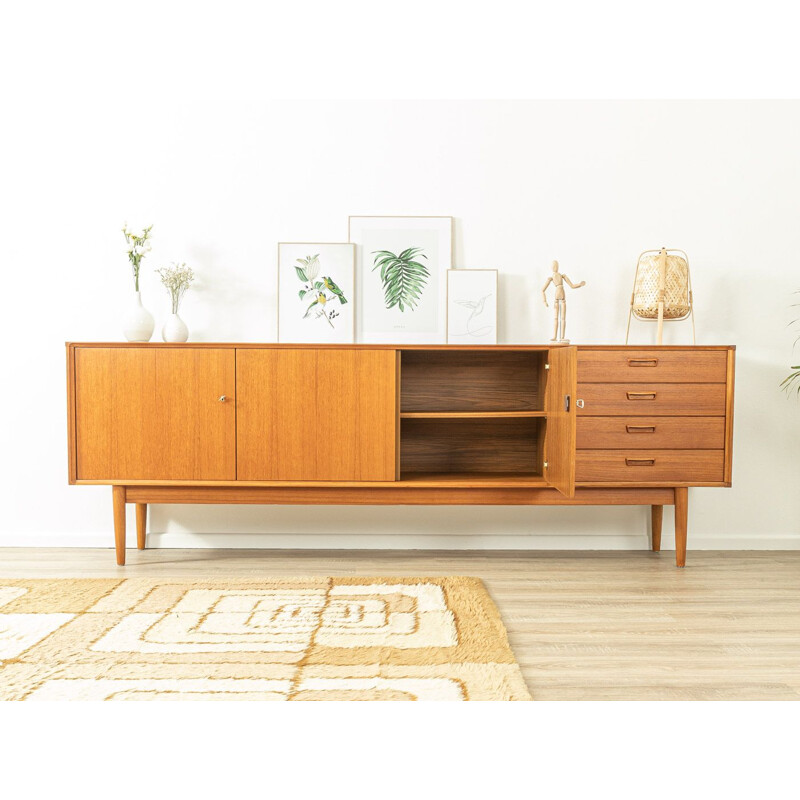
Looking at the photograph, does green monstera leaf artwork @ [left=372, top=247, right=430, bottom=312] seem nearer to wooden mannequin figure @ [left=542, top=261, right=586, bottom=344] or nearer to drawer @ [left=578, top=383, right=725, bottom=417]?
wooden mannequin figure @ [left=542, top=261, right=586, bottom=344]

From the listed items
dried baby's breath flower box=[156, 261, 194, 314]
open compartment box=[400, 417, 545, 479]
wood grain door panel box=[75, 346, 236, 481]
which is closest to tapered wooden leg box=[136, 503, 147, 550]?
wood grain door panel box=[75, 346, 236, 481]

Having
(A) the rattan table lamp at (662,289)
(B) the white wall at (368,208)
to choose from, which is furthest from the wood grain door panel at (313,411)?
(A) the rattan table lamp at (662,289)

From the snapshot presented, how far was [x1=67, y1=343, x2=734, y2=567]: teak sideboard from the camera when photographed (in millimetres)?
2635

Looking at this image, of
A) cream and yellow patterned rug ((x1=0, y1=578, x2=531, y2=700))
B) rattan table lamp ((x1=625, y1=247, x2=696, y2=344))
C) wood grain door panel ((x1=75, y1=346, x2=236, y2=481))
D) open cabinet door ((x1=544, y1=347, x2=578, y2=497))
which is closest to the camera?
cream and yellow patterned rug ((x1=0, y1=578, x2=531, y2=700))

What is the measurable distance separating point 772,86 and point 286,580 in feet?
7.56

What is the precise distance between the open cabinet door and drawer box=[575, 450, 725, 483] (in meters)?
0.09

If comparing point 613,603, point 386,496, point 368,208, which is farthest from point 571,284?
point 613,603

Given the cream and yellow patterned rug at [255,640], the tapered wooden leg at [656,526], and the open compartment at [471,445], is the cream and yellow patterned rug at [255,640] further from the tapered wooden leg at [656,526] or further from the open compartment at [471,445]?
the tapered wooden leg at [656,526]

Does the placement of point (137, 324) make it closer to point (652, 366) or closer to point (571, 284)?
point (571, 284)

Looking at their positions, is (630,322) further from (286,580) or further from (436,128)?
(286,580)

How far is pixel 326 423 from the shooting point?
8.86ft

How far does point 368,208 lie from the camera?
3.07m

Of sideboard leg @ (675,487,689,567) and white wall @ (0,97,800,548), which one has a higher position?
white wall @ (0,97,800,548)

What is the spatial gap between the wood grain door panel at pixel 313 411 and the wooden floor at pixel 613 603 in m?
0.41
